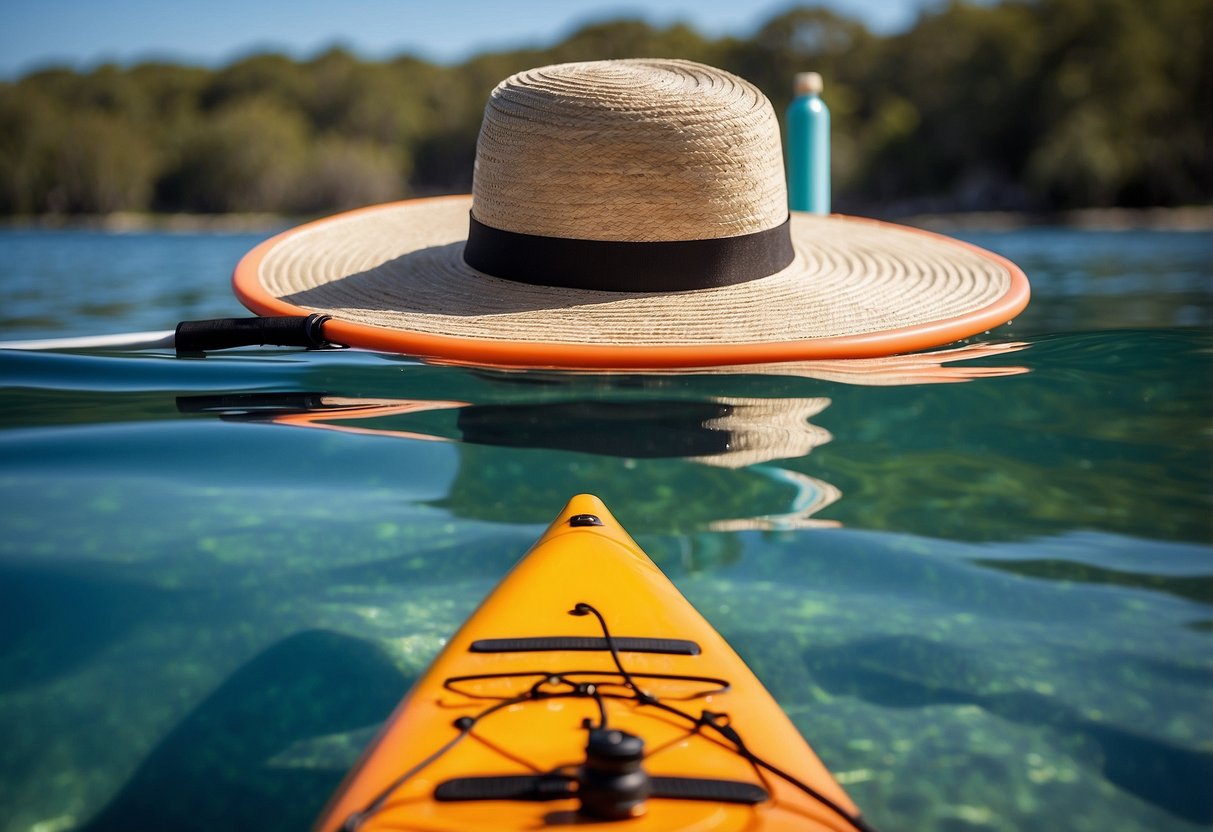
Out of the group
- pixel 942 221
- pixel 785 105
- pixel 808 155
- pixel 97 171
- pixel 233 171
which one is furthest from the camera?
pixel 785 105

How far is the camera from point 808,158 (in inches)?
183

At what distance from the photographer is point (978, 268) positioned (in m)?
2.96

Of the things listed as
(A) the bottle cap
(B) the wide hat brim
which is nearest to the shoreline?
(A) the bottle cap

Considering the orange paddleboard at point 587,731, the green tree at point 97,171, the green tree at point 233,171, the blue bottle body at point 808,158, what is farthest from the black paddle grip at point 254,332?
the green tree at point 233,171

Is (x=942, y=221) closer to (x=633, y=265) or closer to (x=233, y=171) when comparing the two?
(x=233, y=171)

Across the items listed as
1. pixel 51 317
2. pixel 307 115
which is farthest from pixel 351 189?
pixel 51 317

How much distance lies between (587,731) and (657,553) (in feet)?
3.26

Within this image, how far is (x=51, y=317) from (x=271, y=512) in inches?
225

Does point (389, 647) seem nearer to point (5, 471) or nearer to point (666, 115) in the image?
point (5, 471)

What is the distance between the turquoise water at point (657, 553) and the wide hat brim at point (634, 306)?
8.0 inches

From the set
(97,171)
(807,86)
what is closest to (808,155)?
(807,86)

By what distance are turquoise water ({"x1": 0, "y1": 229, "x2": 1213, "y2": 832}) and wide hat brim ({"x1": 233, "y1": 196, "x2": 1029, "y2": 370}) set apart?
0.67 ft

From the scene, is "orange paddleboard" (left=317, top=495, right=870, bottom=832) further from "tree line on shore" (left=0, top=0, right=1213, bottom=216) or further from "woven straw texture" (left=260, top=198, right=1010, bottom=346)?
"tree line on shore" (left=0, top=0, right=1213, bottom=216)

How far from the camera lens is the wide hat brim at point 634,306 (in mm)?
2223
